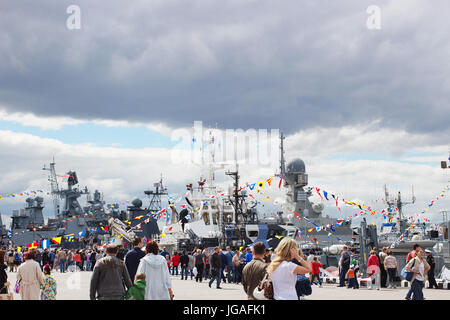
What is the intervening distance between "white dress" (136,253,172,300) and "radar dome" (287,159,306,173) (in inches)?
2057

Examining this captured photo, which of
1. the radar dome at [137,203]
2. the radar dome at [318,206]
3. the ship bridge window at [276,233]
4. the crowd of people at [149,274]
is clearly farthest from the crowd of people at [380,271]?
the radar dome at [137,203]

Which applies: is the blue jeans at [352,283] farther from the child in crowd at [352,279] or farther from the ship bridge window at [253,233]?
the ship bridge window at [253,233]

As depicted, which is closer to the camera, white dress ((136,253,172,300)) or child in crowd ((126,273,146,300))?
child in crowd ((126,273,146,300))

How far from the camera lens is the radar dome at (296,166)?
198ft

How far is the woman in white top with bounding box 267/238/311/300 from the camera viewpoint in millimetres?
6773

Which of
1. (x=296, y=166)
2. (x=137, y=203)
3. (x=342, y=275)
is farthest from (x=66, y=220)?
(x=342, y=275)

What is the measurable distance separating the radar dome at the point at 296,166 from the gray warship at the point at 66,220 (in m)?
22.8

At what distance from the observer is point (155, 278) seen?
27.9ft

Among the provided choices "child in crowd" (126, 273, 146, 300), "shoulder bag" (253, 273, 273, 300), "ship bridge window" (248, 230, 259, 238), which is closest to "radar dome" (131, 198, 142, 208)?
"ship bridge window" (248, 230, 259, 238)

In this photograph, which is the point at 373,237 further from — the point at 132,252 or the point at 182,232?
the point at 182,232

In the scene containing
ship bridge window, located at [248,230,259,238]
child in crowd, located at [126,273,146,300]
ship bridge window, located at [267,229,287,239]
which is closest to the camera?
child in crowd, located at [126,273,146,300]

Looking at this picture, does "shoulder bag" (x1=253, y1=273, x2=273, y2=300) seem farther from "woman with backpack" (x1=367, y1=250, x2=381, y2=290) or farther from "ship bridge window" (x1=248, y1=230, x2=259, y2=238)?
"ship bridge window" (x1=248, y1=230, x2=259, y2=238)
